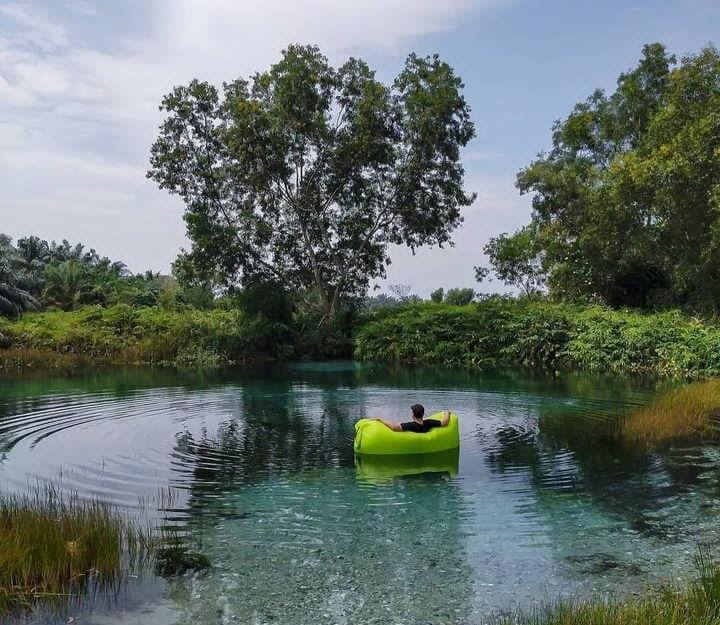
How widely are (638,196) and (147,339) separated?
22.8 metres

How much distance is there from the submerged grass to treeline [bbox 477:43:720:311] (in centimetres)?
2129

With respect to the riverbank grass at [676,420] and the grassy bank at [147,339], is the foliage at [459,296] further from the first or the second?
the riverbank grass at [676,420]

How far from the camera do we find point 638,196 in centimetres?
2753

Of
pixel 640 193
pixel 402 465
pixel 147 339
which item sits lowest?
pixel 402 465

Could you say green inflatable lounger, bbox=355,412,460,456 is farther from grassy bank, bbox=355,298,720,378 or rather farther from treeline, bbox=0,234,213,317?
treeline, bbox=0,234,213,317

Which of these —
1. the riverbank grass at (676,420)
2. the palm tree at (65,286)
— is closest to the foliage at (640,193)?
the riverbank grass at (676,420)

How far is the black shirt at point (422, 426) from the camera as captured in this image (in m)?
11.3

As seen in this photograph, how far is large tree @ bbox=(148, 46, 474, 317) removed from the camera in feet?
105

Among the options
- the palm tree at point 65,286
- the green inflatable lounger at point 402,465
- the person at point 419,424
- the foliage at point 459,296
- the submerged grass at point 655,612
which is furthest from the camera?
the foliage at point 459,296

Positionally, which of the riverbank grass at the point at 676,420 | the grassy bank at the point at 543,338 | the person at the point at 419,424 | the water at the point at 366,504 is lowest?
the water at the point at 366,504

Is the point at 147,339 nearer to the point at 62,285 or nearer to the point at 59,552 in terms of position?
the point at 62,285

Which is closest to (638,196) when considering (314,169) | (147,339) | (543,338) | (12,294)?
(543,338)

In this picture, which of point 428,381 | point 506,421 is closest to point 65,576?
point 506,421

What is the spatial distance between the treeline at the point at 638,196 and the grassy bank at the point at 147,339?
47.4 ft
